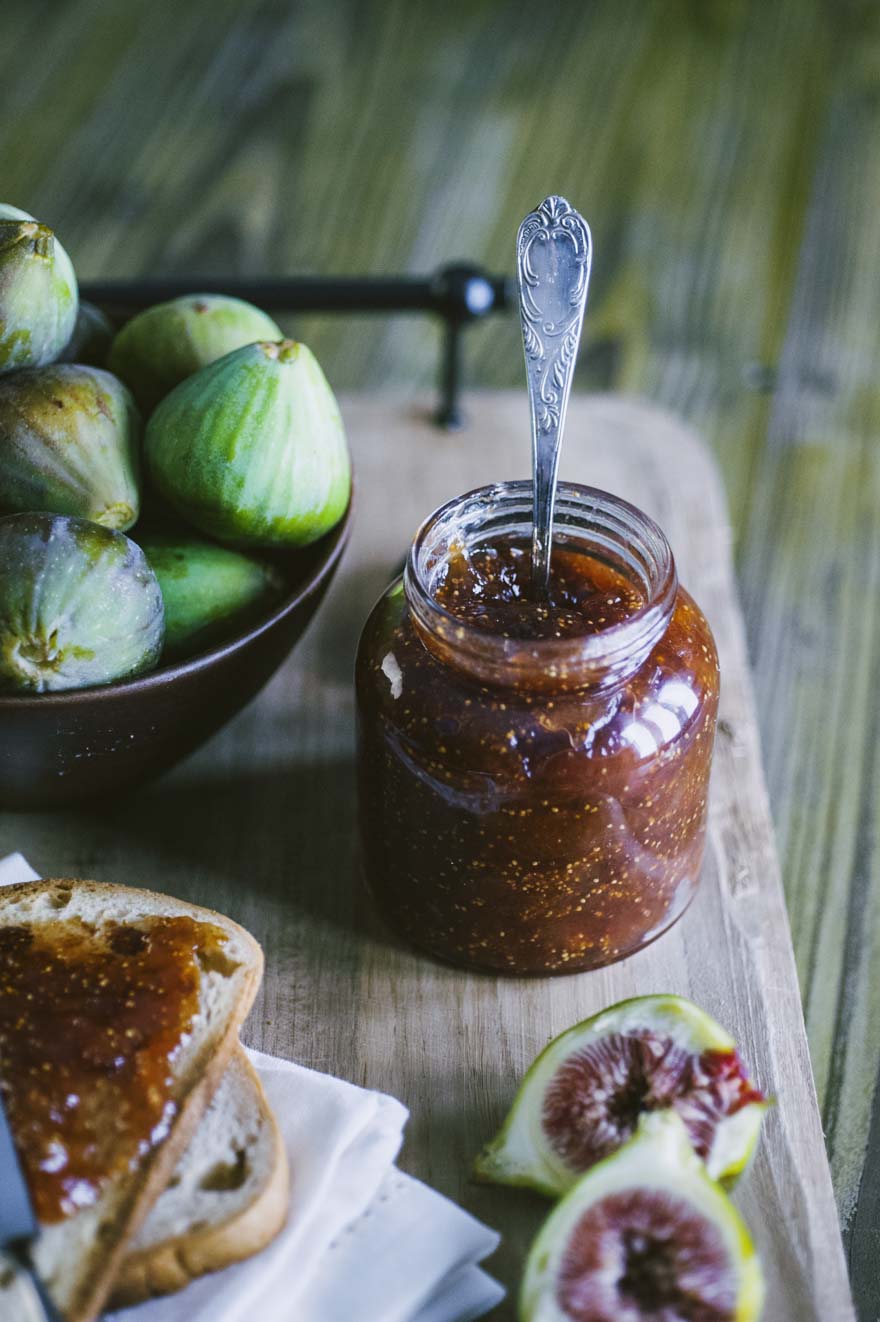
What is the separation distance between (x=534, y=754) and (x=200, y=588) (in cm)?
37

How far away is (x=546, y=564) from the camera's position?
1314 mm

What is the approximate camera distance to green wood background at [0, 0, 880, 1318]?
213 cm

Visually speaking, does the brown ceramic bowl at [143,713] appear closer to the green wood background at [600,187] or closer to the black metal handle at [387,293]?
the black metal handle at [387,293]

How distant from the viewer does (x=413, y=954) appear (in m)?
1.41

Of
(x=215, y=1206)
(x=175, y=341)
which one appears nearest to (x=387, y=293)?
(x=175, y=341)

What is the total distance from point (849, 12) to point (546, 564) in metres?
2.54

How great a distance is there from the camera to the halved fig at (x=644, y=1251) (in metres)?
1.04

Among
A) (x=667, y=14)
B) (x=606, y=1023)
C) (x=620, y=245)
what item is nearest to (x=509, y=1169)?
(x=606, y=1023)

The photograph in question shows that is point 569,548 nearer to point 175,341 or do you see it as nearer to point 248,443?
point 248,443

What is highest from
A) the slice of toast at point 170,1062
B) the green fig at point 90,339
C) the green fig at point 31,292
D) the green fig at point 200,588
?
the green fig at point 31,292

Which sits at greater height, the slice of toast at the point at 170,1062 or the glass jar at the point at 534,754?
the glass jar at the point at 534,754

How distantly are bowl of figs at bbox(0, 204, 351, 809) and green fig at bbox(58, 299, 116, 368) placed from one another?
8 centimetres

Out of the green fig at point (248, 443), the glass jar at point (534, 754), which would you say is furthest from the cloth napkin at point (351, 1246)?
the green fig at point (248, 443)

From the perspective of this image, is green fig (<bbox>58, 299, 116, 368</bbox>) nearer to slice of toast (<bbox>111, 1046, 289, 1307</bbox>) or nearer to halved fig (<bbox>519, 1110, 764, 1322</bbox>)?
slice of toast (<bbox>111, 1046, 289, 1307</bbox>)
